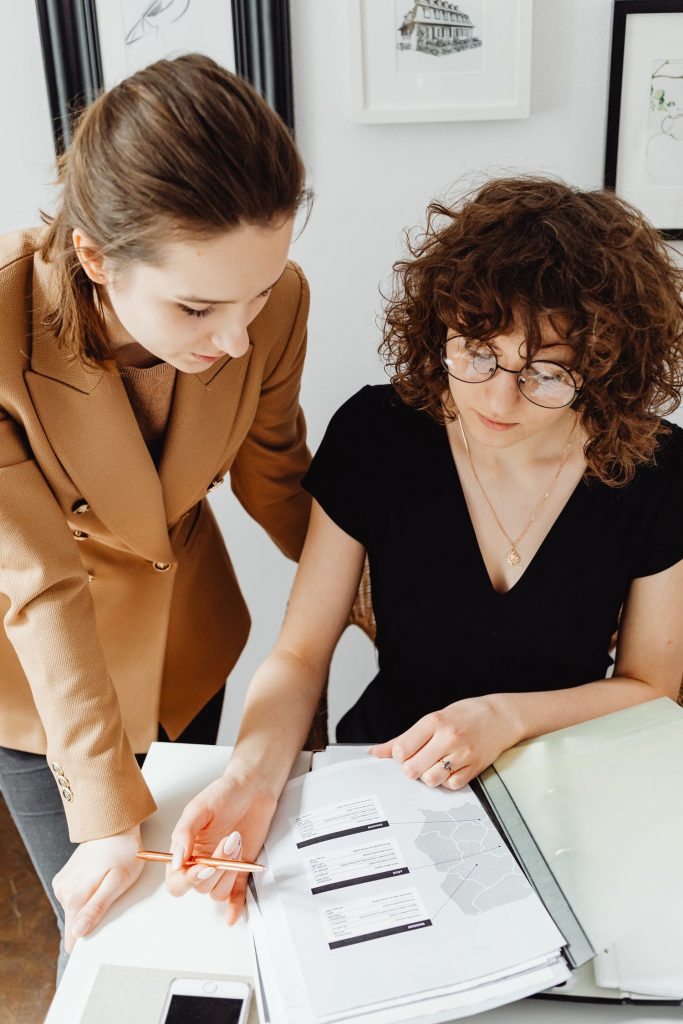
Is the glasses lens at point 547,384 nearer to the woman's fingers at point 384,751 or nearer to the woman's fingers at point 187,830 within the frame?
the woman's fingers at point 384,751

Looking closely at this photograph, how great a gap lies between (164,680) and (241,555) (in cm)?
63

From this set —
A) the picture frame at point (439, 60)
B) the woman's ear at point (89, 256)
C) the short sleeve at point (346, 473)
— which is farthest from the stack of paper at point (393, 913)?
the picture frame at point (439, 60)

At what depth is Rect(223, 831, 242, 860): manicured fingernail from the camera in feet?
3.08

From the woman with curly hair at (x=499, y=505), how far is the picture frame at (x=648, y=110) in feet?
1.82

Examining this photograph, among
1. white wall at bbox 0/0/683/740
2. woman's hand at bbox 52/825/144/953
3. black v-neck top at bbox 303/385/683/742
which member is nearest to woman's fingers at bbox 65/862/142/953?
woman's hand at bbox 52/825/144/953

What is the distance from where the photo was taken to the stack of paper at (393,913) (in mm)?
825

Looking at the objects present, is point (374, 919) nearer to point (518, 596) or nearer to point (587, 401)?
point (518, 596)

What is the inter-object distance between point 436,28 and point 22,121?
0.78 m

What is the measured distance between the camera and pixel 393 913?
2.91ft

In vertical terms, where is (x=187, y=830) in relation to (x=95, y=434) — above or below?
below

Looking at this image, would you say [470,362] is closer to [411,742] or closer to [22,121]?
[411,742]

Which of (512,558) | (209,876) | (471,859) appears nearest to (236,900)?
(209,876)

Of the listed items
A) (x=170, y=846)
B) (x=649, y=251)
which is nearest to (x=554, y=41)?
(x=649, y=251)

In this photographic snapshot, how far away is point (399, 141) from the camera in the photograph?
1690mm
